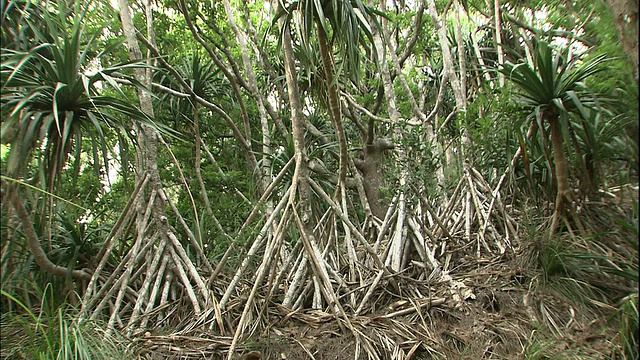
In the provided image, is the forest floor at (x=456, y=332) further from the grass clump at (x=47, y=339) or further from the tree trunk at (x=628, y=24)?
the tree trunk at (x=628, y=24)

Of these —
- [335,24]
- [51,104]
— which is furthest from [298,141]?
[51,104]

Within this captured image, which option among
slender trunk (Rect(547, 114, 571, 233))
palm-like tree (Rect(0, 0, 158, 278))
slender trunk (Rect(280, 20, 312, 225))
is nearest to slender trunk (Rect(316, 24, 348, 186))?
slender trunk (Rect(280, 20, 312, 225))

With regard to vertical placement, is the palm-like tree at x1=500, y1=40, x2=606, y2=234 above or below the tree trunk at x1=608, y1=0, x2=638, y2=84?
above

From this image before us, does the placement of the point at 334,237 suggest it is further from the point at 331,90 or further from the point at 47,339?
the point at 47,339

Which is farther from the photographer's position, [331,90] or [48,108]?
[331,90]

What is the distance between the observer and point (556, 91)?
10.5 ft

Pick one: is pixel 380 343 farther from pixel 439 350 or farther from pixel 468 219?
pixel 468 219

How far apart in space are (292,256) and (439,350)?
1.38m

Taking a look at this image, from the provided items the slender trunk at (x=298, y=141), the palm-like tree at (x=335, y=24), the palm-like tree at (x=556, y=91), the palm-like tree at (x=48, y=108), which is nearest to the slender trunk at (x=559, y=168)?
the palm-like tree at (x=556, y=91)

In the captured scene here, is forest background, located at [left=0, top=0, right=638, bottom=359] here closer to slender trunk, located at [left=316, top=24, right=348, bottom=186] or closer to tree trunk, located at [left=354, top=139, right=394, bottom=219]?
slender trunk, located at [left=316, top=24, right=348, bottom=186]

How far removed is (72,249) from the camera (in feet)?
12.5

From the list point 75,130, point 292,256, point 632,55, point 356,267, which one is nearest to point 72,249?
point 75,130

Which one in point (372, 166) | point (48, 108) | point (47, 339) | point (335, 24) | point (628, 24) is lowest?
point (47, 339)

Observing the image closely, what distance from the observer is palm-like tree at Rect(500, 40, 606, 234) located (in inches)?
121
